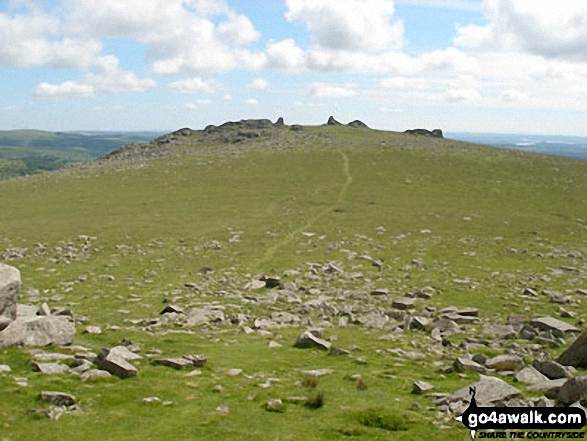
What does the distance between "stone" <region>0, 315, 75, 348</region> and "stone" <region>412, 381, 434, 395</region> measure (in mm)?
11350

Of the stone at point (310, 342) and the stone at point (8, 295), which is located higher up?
the stone at point (8, 295)

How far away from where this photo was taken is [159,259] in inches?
1529

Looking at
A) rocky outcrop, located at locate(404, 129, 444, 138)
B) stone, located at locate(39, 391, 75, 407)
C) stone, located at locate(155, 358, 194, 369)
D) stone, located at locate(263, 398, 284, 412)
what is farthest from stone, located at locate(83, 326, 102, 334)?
rocky outcrop, located at locate(404, 129, 444, 138)

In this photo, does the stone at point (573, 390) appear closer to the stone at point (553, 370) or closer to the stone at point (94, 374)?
the stone at point (553, 370)

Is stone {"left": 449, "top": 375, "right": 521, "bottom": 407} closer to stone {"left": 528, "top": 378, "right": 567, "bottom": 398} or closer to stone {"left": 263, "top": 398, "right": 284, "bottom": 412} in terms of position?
stone {"left": 528, "top": 378, "right": 567, "bottom": 398}

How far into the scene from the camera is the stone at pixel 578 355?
52.5 feet

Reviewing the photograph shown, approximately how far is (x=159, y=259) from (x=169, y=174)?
184ft

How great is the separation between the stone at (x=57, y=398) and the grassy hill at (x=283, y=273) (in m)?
0.29

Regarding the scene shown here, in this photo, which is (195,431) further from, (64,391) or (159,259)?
(159,259)

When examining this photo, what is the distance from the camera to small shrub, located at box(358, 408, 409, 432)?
477 inches

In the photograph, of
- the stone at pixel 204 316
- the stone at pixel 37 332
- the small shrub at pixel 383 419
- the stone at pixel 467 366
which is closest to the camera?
the small shrub at pixel 383 419

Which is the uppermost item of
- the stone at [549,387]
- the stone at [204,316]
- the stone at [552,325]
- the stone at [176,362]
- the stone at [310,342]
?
the stone at [549,387]

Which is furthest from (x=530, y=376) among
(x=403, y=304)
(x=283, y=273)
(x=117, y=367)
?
(x=283, y=273)

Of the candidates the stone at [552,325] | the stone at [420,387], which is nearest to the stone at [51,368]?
the stone at [420,387]
